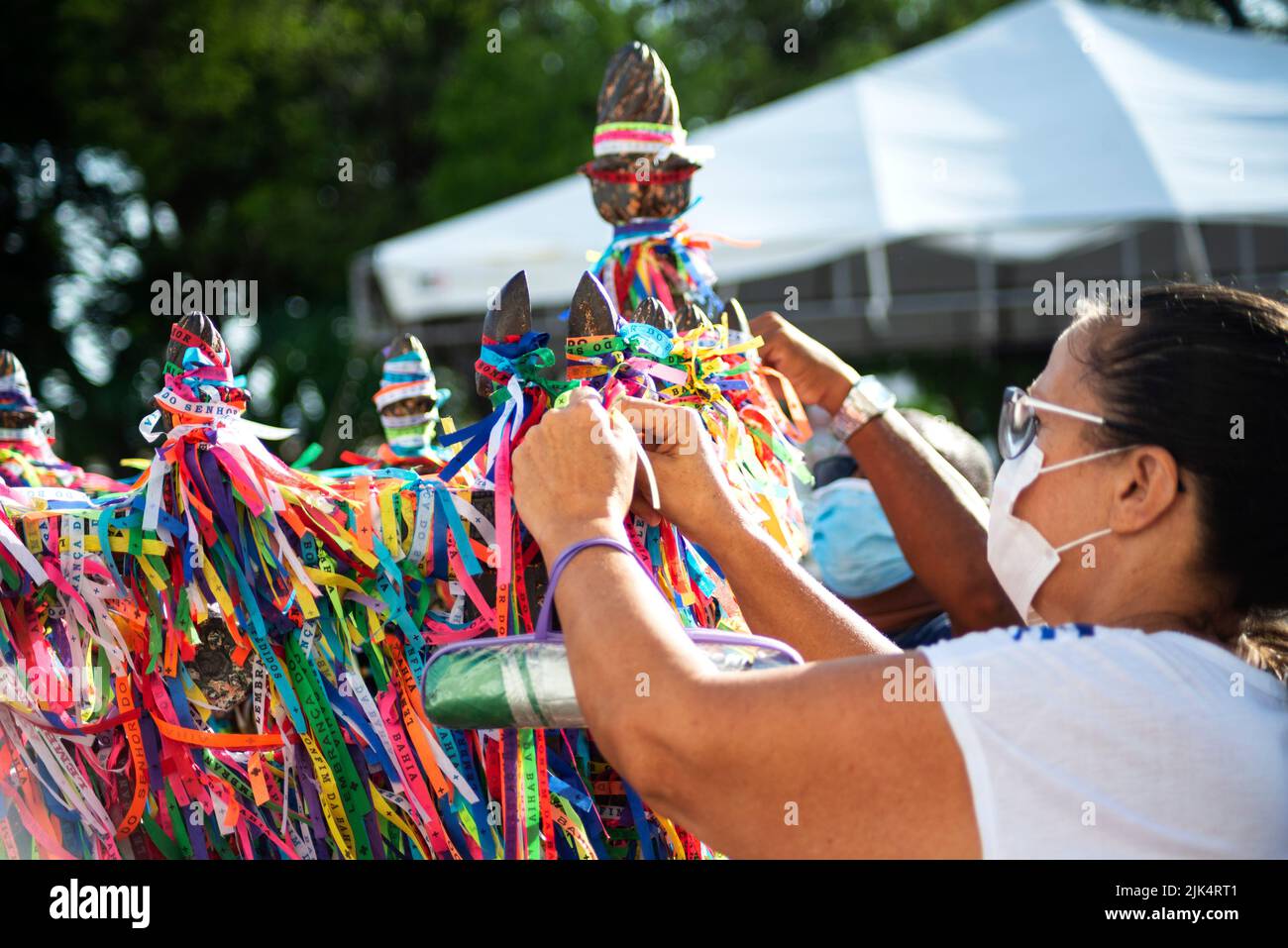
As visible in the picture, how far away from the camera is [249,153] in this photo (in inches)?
569

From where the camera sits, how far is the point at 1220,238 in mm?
7953

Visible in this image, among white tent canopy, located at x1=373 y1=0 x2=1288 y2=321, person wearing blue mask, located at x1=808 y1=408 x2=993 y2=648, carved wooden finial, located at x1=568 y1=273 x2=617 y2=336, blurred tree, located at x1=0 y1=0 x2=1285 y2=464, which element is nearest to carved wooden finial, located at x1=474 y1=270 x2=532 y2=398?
carved wooden finial, located at x1=568 y1=273 x2=617 y2=336

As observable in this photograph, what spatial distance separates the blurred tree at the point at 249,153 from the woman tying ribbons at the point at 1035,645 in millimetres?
10517

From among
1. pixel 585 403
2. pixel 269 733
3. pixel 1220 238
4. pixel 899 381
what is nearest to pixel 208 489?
pixel 269 733

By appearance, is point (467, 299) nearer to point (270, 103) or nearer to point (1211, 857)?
point (1211, 857)

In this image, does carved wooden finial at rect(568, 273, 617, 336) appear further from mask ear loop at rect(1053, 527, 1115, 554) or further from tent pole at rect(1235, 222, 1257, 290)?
tent pole at rect(1235, 222, 1257, 290)

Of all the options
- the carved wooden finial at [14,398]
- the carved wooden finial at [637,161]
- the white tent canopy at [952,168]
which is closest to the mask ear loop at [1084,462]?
the carved wooden finial at [637,161]

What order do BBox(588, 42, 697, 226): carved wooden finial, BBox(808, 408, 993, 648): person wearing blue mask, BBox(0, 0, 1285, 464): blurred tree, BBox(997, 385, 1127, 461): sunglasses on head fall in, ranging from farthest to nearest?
BBox(0, 0, 1285, 464): blurred tree < BBox(808, 408, 993, 648): person wearing blue mask < BBox(588, 42, 697, 226): carved wooden finial < BBox(997, 385, 1127, 461): sunglasses on head

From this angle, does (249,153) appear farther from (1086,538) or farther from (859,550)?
(1086,538)

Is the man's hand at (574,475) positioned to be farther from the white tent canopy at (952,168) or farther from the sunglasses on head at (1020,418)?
the white tent canopy at (952,168)

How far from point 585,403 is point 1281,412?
2.13 feet

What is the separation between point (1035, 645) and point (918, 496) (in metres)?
0.91

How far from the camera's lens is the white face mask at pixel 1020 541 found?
1.30 meters

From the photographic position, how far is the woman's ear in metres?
1.20
